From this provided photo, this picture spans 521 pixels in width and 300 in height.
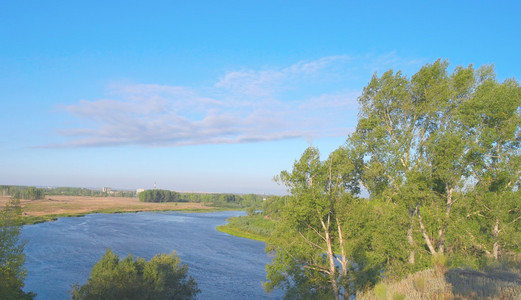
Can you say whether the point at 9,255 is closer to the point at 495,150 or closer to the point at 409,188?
the point at 409,188

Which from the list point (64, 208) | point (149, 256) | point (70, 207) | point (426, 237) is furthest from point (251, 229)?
point (70, 207)

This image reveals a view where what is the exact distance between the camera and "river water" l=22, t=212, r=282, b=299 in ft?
90.9

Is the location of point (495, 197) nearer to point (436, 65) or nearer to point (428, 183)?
point (428, 183)

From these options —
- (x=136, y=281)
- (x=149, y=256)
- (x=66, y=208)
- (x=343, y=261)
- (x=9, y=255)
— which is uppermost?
(x=343, y=261)

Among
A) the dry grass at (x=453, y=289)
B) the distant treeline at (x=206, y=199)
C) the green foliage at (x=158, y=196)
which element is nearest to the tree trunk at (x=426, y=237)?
the dry grass at (x=453, y=289)

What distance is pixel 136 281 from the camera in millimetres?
20562

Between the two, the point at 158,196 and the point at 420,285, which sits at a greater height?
the point at 420,285

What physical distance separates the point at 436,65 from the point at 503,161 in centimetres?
452

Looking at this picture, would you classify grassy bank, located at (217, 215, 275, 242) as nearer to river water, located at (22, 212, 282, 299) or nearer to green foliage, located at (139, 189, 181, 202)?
river water, located at (22, 212, 282, 299)

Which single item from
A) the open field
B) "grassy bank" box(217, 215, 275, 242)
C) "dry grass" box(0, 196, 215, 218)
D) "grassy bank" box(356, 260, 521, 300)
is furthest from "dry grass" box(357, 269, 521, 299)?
"dry grass" box(0, 196, 215, 218)

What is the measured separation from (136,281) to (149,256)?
16.9m

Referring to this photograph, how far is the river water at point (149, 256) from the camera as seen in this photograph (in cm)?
2770

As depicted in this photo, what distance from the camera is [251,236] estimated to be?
59031mm

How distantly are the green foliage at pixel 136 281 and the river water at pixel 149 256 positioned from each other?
498cm
